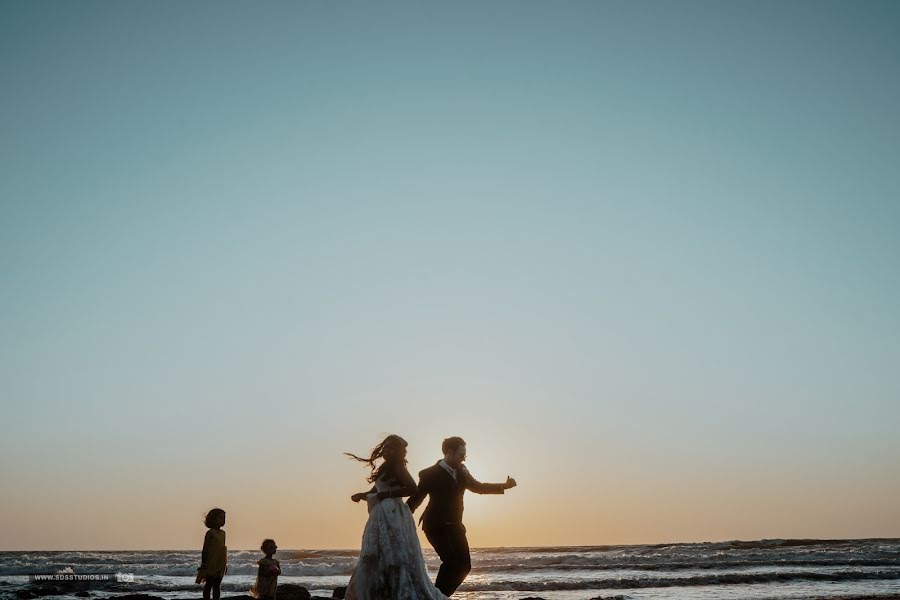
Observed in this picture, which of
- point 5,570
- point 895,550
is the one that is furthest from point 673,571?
point 5,570

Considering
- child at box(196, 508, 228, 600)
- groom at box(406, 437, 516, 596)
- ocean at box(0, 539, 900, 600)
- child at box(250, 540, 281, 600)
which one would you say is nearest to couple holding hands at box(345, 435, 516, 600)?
groom at box(406, 437, 516, 596)

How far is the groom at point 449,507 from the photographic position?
8008 millimetres

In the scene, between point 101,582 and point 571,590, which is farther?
point 101,582

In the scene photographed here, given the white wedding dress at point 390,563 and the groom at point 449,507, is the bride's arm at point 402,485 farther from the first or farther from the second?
Result: the groom at point 449,507

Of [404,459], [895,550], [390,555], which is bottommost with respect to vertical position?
[895,550]

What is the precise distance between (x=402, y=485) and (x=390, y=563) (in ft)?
2.54

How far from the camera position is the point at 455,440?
8312mm

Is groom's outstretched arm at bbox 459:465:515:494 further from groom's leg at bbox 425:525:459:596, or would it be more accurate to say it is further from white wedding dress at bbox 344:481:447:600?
white wedding dress at bbox 344:481:447:600

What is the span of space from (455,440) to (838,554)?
34951 millimetres

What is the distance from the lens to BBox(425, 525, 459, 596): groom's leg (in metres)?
7.98

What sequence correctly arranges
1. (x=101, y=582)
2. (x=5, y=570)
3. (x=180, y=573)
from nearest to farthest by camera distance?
(x=101, y=582), (x=180, y=573), (x=5, y=570)

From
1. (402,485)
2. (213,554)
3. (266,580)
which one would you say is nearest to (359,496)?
(402,485)

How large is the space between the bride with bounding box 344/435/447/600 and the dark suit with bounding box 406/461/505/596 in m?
0.24

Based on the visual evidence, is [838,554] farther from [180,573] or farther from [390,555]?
[390,555]
